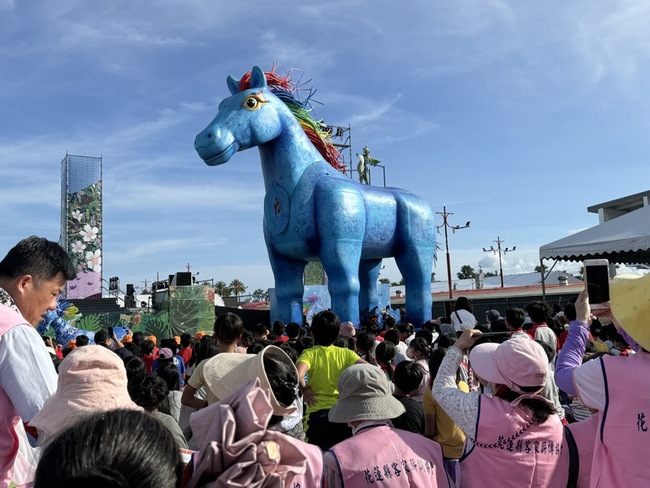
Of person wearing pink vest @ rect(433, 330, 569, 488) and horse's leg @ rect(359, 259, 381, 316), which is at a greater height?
horse's leg @ rect(359, 259, 381, 316)

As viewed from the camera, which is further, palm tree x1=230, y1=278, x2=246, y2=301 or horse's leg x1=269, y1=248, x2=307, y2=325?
palm tree x1=230, y1=278, x2=246, y2=301

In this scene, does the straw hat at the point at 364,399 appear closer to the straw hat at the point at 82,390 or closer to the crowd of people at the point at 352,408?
the crowd of people at the point at 352,408

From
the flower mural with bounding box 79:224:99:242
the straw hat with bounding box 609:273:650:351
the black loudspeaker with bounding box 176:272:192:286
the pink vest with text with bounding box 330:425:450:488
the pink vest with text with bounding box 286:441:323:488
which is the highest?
the flower mural with bounding box 79:224:99:242

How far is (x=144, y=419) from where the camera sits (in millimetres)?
1065

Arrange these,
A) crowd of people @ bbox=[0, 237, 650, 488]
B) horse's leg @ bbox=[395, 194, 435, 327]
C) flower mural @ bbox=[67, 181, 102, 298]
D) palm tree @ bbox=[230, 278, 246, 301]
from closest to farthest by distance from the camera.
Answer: crowd of people @ bbox=[0, 237, 650, 488] < horse's leg @ bbox=[395, 194, 435, 327] < flower mural @ bbox=[67, 181, 102, 298] < palm tree @ bbox=[230, 278, 246, 301]

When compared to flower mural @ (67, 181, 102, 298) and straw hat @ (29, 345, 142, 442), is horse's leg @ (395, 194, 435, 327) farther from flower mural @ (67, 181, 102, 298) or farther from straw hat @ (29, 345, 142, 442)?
flower mural @ (67, 181, 102, 298)

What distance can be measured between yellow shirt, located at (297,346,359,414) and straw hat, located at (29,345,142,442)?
1941mm

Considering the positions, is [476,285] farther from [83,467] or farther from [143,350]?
[83,467]

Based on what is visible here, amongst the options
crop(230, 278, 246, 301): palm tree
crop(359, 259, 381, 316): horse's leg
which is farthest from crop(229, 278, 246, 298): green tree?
crop(359, 259, 381, 316): horse's leg

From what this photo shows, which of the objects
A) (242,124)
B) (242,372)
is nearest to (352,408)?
(242,372)

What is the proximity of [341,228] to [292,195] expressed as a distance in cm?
99

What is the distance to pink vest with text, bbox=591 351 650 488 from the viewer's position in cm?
193

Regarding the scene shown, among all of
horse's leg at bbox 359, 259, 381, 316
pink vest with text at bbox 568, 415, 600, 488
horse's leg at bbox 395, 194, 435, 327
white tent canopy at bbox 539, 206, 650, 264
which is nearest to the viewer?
pink vest with text at bbox 568, 415, 600, 488

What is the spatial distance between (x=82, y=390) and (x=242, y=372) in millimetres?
485
